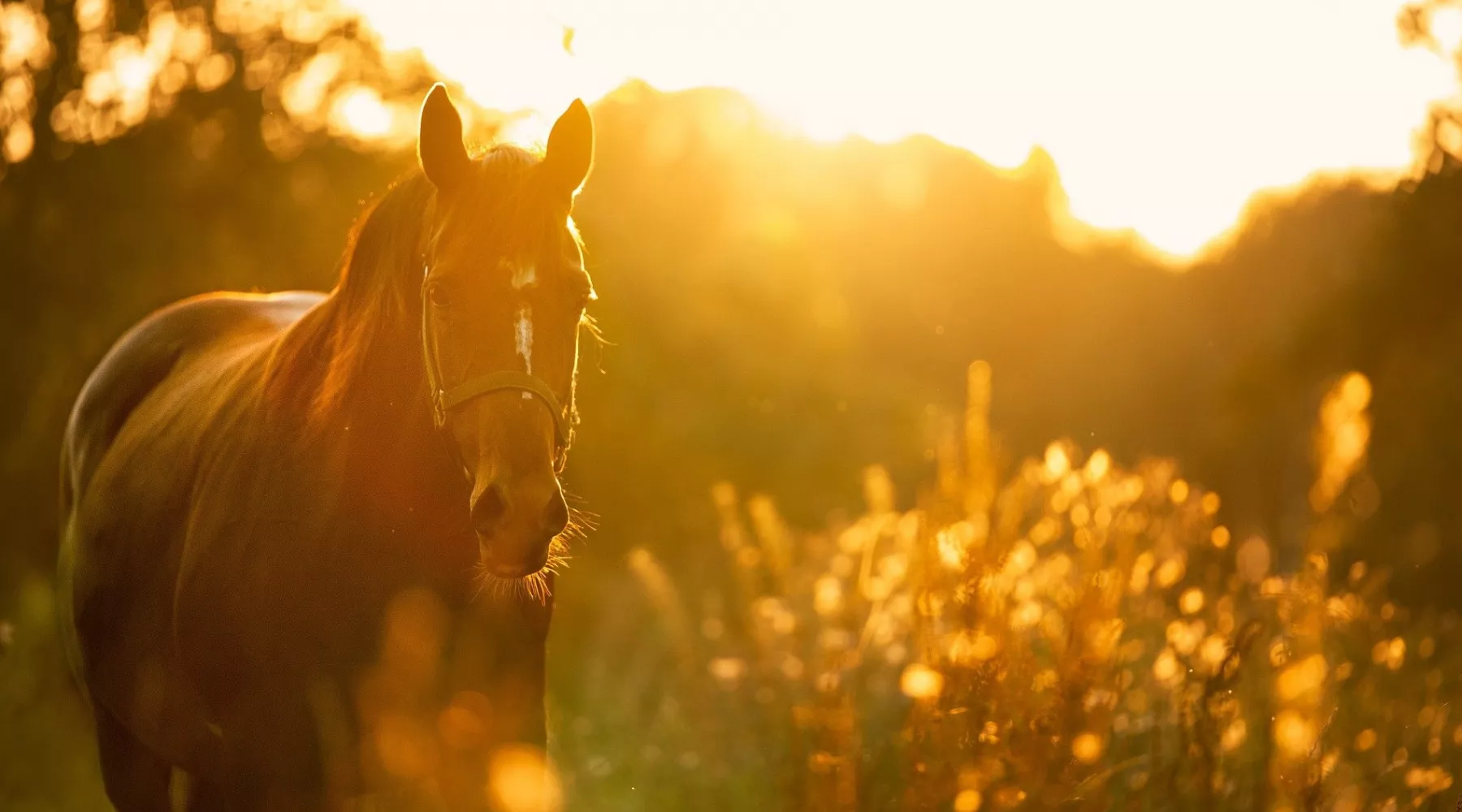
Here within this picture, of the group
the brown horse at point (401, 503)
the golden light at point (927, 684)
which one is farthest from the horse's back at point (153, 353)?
the golden light at point (927, 684)

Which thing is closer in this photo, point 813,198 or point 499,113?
point 499,113

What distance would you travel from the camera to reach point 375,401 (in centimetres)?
315

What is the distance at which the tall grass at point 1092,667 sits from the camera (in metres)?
3.06

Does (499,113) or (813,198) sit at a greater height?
(813,198)

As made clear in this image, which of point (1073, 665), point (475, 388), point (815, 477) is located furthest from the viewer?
point (815, 477)

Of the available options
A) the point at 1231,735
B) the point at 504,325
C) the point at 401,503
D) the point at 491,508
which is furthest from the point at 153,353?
the point at 1231,735

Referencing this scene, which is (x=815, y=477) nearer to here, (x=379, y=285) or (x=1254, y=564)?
(x=1254, y=564)

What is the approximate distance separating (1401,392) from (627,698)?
938 cm

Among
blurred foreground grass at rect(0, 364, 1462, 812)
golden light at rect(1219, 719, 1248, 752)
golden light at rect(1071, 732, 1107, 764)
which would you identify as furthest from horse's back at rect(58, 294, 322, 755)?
golden light at rect(1219, 719, 1248, 752)

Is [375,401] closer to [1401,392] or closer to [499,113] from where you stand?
[499,113]

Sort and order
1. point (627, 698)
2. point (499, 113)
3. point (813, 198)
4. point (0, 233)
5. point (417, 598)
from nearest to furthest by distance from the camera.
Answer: point (417, 598)
point (627, 698)
point (0, 233)
point (499, 113)
point (813, 198)

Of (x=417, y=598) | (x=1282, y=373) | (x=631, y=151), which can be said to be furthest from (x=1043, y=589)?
(x=1282, y=373)

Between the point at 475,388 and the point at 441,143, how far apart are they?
25.8 inches

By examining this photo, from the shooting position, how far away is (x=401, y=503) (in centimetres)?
310
